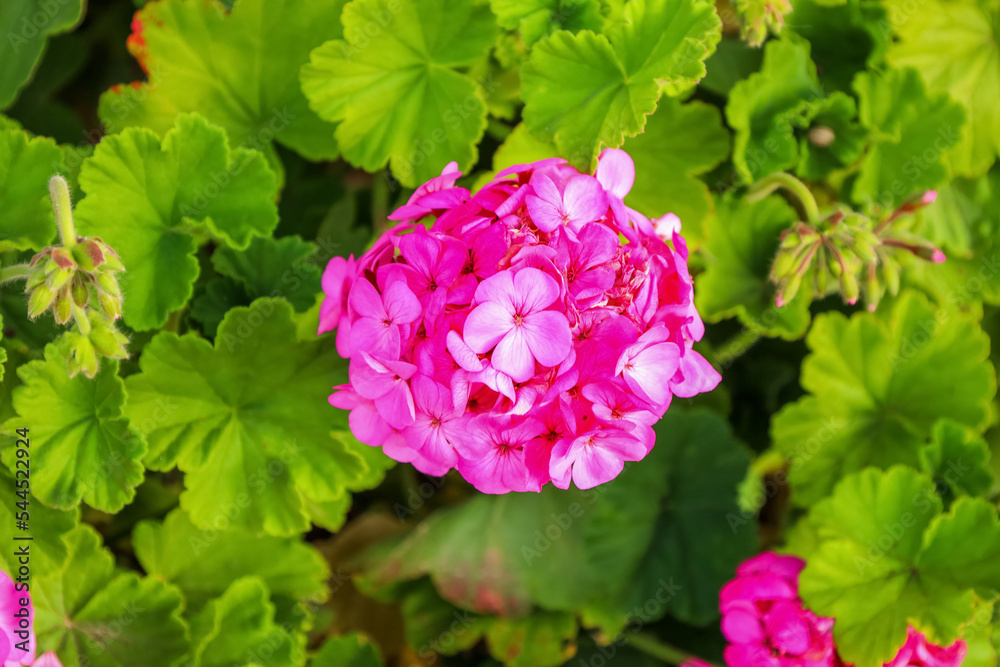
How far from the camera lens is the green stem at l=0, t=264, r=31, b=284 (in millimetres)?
1467

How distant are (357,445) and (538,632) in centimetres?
78

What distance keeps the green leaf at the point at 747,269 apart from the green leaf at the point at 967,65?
1.75ft

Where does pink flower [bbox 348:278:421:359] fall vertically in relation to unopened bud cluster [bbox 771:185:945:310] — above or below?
above

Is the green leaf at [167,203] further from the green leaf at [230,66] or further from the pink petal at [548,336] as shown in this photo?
the pink petal at [548,336]

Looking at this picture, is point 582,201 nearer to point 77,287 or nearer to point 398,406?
point 398,406

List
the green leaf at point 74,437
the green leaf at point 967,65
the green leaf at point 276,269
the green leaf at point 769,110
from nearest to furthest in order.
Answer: the green leaf at point 74,437, the green leaf at point 276,269, the green leaf at point 769,110, the green leaf at point 967,65

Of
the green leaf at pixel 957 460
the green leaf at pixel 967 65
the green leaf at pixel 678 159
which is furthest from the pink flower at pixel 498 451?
the green leaf at pixel 967 65

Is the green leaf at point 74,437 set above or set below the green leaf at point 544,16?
below

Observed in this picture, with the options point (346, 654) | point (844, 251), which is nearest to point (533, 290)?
point (844, 251)

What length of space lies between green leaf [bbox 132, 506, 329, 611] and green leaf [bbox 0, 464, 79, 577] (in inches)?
10.9

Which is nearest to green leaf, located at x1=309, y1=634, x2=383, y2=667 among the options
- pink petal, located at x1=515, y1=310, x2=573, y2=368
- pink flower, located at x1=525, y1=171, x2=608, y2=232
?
pink petal, located at x1=515, y1=310, x2=573, y2=368

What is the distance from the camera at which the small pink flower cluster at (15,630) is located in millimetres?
1413

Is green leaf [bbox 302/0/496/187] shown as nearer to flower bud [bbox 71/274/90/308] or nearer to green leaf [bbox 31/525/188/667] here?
flower bud [bbox 71/274/90/308]

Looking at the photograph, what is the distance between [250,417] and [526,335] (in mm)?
783
